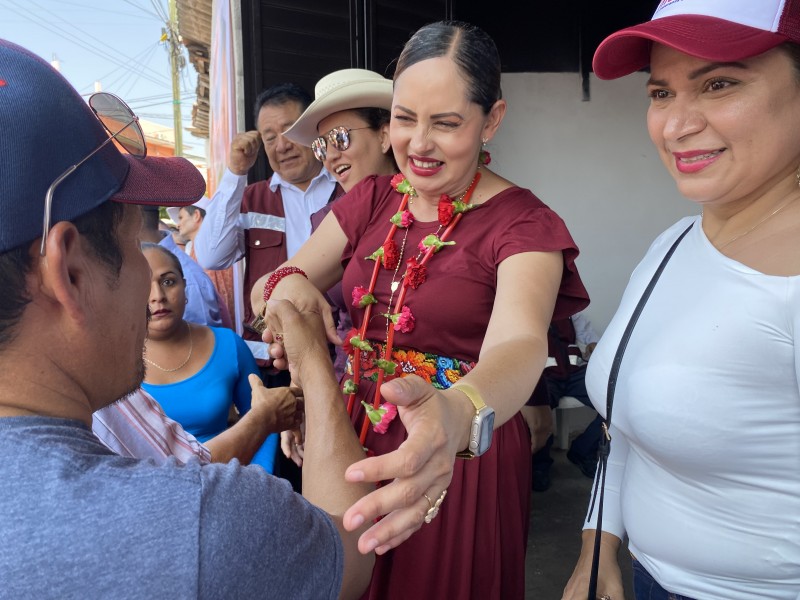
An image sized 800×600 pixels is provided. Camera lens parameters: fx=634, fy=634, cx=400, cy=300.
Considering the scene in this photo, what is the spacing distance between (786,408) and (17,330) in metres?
1.23

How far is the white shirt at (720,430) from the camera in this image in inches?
43.7

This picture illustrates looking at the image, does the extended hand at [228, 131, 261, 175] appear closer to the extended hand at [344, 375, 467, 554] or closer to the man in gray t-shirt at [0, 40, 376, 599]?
the man in gray t-shirt at [0, 40, 376, 599]

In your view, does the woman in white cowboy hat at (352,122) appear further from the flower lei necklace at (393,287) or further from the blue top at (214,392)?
the blue top at (214,392)

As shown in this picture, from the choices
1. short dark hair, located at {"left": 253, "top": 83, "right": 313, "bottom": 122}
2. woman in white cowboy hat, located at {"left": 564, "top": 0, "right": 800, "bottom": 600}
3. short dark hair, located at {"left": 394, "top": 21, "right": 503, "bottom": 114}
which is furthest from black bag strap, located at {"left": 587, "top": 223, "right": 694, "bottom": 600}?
short dark hair, located at {"left": 253, "top": 83, "right": 313, "bottom": 122}

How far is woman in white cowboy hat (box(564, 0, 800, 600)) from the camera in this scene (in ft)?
3.67

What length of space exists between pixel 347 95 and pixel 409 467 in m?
2.00

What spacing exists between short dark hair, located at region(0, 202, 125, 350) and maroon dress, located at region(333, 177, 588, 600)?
0.84 m

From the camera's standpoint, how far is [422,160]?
1685 mm

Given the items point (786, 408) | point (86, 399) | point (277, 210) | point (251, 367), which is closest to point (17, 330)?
point (86, 399)

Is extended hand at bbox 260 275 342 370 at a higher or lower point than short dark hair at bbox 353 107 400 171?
lower

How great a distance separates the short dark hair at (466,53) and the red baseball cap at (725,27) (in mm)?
416

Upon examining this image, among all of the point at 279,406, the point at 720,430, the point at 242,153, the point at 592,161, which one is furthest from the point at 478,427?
the point at 592,161

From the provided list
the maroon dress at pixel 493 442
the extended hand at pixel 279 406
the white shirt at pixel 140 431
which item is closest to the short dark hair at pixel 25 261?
the white shirt at pixel 140 431

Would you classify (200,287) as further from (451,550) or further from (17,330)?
(17,330)
